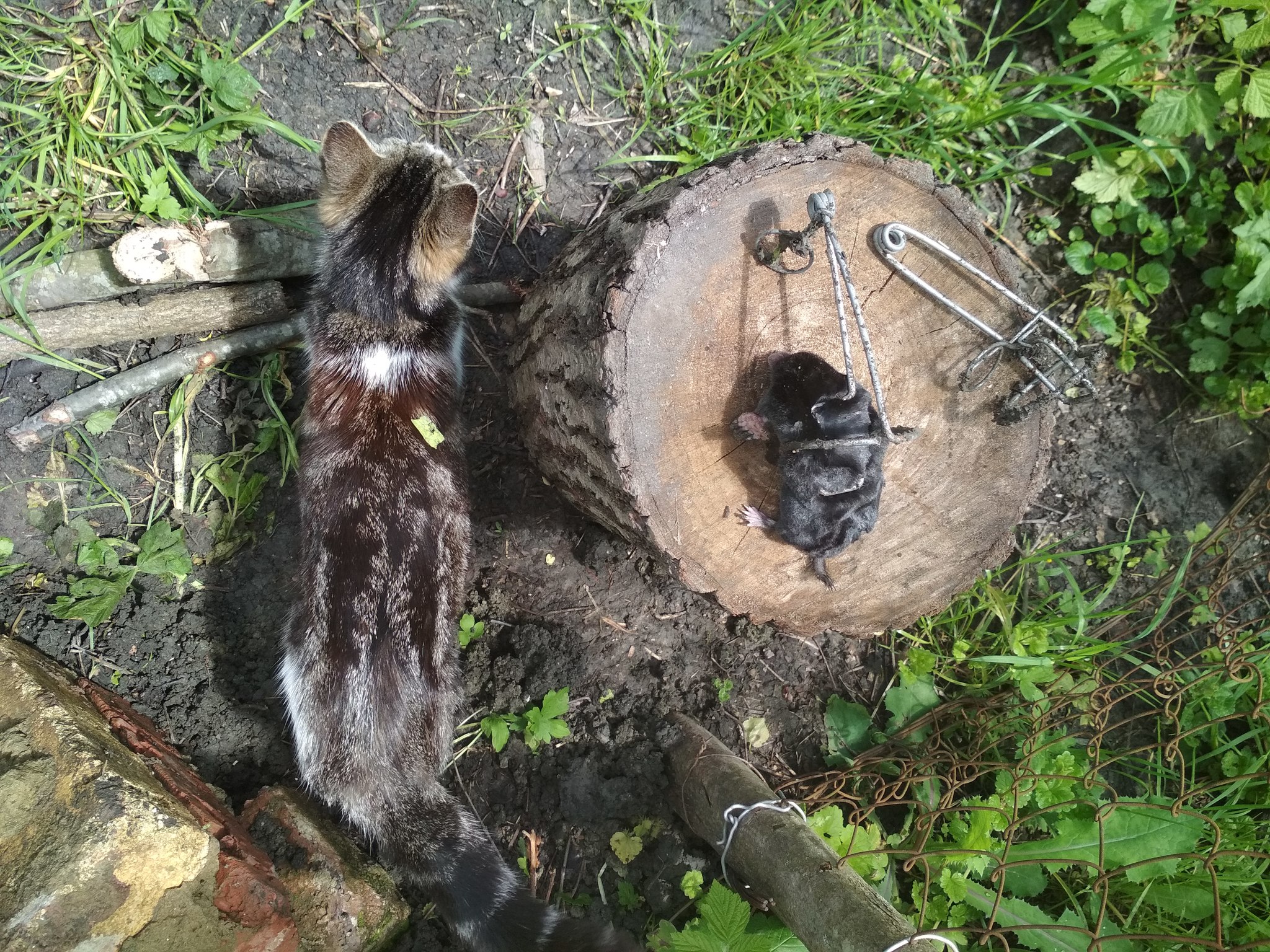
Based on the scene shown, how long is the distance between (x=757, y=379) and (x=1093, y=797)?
2584 millimetres

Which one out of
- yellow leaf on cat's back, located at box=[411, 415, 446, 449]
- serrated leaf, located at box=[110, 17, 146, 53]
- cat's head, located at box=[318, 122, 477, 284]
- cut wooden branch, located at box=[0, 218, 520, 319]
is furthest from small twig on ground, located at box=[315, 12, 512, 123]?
yellow leaf on cat's back, located at box=[411, 415, 446, 449]

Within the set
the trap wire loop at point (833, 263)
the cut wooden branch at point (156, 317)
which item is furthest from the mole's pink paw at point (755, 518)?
the cut wooden branch at point (156, 317)

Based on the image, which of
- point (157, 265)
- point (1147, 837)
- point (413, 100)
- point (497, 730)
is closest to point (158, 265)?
point (157, 265)

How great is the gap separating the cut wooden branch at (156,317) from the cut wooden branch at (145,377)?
77 mm

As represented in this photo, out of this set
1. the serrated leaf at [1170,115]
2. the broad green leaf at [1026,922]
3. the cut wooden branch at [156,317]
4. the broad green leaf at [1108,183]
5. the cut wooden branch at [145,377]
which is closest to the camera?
the broad green leaf at [1026,922]

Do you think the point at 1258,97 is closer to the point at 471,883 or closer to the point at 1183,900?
the point at 1183,900

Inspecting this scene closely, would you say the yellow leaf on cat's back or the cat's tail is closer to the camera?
the cat's tail

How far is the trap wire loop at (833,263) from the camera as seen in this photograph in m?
2.38

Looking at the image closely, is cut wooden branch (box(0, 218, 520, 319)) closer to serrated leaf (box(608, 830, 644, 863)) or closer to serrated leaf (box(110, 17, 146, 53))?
serrated leaf (box(110, 17, 146, 53))

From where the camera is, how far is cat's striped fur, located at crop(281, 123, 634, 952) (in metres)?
2.87

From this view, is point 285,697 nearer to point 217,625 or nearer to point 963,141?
point 217,625

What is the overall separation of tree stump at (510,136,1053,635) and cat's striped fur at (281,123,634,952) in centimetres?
57

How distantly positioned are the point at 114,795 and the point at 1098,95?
218 inches

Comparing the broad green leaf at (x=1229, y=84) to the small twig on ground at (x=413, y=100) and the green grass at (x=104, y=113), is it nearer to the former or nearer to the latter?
the small twig on ground at (x=413, y=100)
